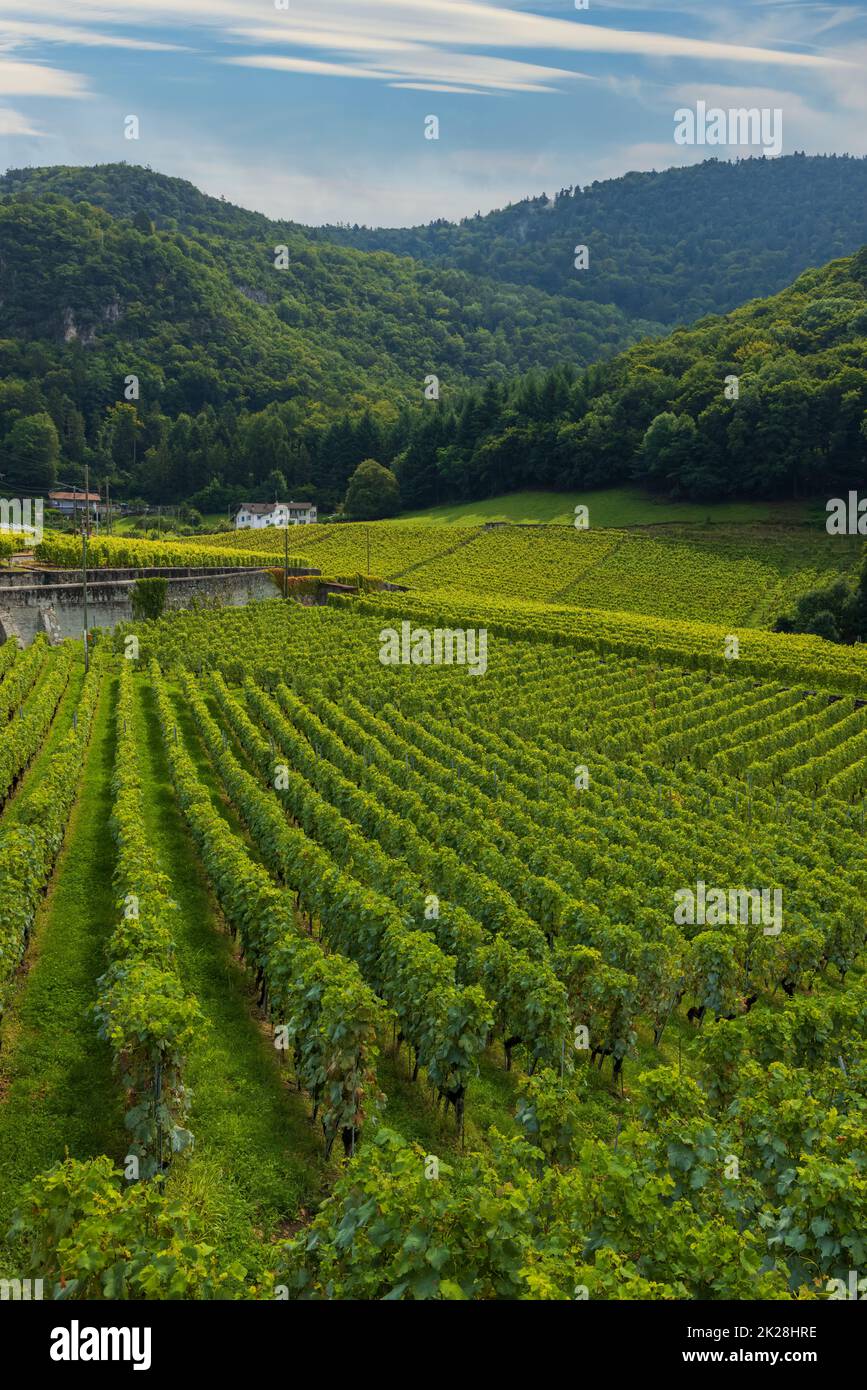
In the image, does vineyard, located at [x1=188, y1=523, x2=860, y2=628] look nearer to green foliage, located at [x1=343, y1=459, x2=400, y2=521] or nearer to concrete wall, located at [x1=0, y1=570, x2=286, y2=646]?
concrete wall, located at [x1=0, y1=570, x2=286, y2=646]

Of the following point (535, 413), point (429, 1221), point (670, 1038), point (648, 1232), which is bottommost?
point (670, 1038)

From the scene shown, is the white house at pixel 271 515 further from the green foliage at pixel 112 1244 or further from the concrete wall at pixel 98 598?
the green foliage at pixel 112 1244

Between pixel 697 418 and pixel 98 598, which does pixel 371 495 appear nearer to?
pixel 697 418

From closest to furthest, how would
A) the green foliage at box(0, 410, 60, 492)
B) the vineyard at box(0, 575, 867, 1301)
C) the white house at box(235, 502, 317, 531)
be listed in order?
the vineyard at box(0, 575, 867, 1301), the white house at box(235, 502, 317, 531), the green foliage at box(0, 410, 60, 492)

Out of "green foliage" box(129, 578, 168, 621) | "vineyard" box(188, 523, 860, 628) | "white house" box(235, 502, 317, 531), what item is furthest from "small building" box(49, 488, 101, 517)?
"green foliage" box(129, 578, 168, 621)

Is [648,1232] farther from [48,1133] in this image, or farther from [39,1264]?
[48,1133]
